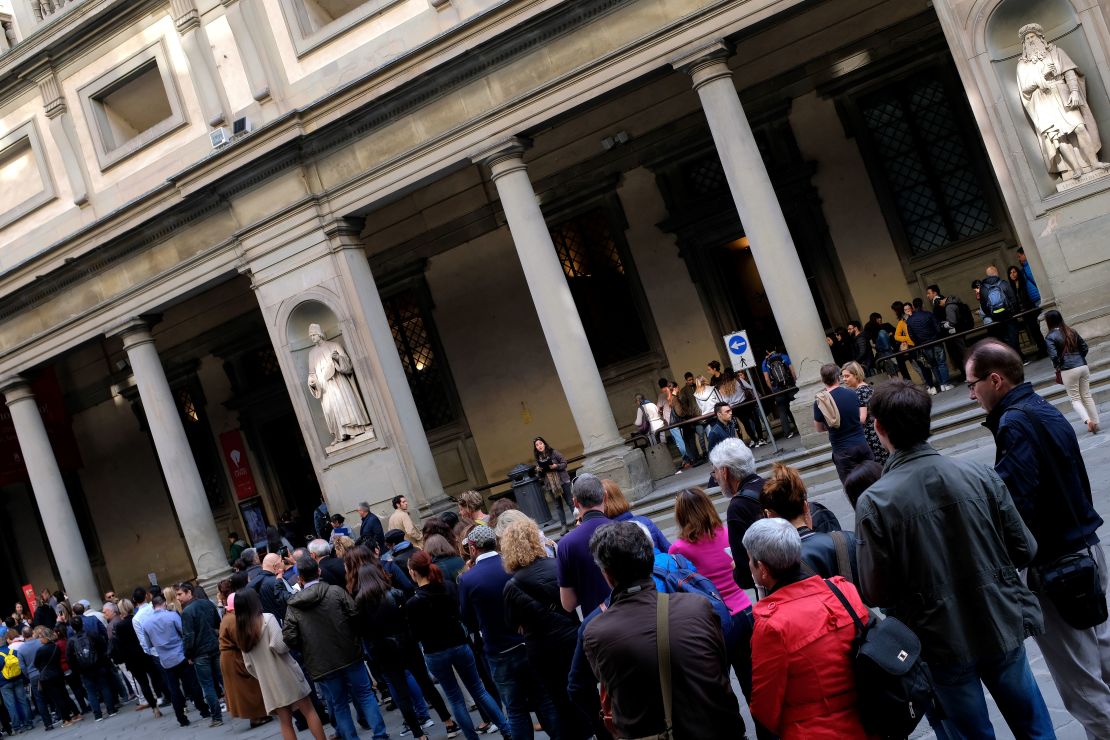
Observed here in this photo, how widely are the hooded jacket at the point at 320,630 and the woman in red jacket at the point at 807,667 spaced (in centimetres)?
545

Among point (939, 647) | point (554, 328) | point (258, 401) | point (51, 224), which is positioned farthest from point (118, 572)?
point (939, 647)

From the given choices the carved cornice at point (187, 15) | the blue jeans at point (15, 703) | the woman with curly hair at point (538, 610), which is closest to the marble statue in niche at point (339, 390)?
the carved cornice at point (187, 15)

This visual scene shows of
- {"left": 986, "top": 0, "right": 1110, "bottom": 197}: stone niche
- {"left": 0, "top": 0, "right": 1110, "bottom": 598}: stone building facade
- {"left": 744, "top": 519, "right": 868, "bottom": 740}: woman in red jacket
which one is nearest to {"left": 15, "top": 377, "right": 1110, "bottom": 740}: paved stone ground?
{"left": 744, "top": 519, "right": 868, "bottom": 740}: woman in red jacket

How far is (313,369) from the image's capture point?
18125mm

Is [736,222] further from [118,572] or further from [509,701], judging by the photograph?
[118,572]

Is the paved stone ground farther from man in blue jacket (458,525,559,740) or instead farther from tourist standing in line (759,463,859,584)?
tourist standing in line (759,463,859,584)

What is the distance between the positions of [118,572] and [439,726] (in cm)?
2145

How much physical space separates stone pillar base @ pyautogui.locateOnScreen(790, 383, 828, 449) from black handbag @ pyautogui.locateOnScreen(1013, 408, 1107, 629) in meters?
10.2

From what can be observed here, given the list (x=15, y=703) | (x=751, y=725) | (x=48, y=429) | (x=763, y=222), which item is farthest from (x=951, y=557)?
(x=48, y=429)

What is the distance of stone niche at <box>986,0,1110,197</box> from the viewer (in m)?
12.9

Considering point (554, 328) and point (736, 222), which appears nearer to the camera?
point (554, 328)

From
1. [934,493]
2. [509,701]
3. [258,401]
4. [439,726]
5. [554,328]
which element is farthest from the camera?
[258,401]

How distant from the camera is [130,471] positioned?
27484mm

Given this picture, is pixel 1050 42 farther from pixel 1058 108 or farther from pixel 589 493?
pixel 589 493
